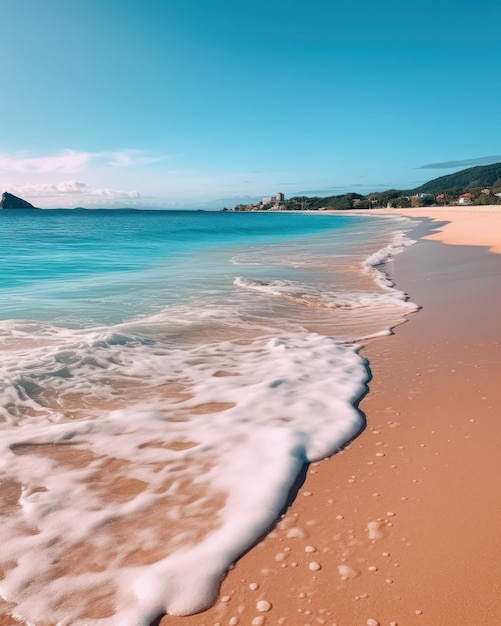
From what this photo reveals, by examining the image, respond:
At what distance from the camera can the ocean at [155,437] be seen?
243 cm

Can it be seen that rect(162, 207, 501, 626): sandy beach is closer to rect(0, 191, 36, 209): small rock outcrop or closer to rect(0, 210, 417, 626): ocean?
rect(0, 210, 417, 626): ocean

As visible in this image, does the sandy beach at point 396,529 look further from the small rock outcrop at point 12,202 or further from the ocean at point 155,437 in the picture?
the small rock outcrop at point 12,202

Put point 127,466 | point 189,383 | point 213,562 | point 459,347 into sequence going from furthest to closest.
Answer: point 459,347
point 189,383
point 127,466
point 213,562

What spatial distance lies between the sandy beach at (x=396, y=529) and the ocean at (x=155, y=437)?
17 centimetres

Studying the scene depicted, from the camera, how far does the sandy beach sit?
6.94ft

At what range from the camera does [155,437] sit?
3973mm

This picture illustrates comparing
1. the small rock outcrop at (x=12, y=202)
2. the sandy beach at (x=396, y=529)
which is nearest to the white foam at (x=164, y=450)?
the sandy beach at (x=396, y=529)

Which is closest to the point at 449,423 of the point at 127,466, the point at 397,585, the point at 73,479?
the point at 397,585

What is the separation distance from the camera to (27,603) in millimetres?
2279

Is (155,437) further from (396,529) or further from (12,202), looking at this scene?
(12,202)

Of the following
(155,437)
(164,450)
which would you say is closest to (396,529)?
(164,450)

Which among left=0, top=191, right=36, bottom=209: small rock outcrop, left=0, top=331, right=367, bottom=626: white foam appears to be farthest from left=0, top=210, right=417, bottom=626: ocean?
left=0, top=191, right=36, bottom=209: small rock outcrop

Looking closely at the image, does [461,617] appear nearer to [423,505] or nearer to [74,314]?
[423,505]

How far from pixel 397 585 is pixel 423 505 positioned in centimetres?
69
